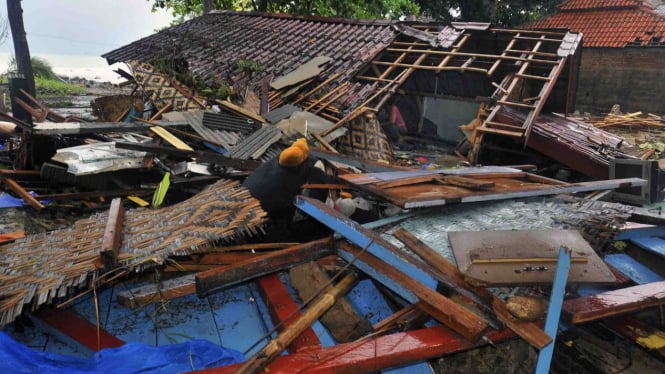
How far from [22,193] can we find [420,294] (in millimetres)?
5219

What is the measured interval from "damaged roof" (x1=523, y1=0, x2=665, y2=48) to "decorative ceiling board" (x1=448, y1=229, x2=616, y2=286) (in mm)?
18086

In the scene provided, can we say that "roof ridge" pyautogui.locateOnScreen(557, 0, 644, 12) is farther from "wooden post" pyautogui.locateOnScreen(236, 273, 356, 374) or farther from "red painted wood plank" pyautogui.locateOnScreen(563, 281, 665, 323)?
"wooden post" pyautogui.locateOnScreen(236, 273, 356, 374)

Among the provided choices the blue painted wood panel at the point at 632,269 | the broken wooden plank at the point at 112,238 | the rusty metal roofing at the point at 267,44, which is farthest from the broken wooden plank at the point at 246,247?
the rusty metal roofing at the point at 267,44

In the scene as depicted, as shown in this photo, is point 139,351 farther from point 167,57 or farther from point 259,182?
point 167,57

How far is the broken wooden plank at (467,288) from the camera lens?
2295 mm

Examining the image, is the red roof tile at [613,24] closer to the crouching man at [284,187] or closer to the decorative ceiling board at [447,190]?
the decorative ceiling board at [447,190]

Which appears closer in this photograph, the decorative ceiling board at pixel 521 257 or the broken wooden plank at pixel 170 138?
the decorative ceiling board at pixel 521 257

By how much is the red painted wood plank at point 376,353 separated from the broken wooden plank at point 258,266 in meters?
0.88

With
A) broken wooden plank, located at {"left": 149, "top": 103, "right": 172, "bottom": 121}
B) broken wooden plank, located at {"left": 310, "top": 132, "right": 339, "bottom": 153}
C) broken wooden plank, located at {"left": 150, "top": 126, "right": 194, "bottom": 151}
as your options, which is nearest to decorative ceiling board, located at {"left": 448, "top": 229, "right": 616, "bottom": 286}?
broken wooden plank, located at {"left": 310, "top": 132, "right": 339, "bottom": 153}

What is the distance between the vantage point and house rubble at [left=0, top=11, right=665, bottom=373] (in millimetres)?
2566

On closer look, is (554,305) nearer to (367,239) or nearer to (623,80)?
(367,239)

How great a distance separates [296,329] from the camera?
2.49 metres

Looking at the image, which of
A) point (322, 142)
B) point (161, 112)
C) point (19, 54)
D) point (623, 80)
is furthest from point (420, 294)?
point (623, 80)

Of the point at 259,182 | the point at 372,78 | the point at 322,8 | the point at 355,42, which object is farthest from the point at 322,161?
the point at 322,8
